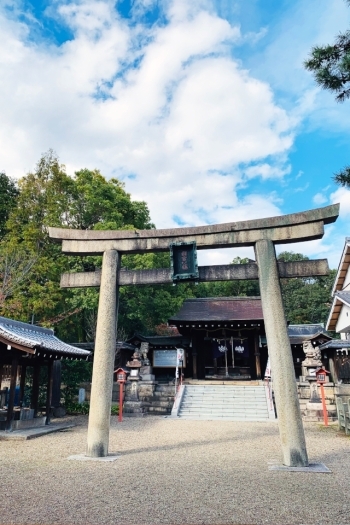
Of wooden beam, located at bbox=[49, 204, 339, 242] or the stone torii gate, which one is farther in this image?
wooden beam, located at bbox=[49, 204, 339, 242]

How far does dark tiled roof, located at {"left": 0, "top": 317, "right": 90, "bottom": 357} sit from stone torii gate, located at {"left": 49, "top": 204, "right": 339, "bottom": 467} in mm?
2983

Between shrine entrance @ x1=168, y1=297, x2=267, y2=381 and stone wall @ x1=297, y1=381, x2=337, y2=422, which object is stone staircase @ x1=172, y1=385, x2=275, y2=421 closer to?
stone wall @ x1=297, y1=381, x2=337, y2=422

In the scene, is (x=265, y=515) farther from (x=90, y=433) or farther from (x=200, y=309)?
(x=200, y=309)

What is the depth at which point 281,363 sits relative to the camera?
6324mm

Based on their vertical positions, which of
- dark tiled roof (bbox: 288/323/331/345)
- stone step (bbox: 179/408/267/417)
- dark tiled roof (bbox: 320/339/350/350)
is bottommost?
stone step (bbox: 179/408/267/417)

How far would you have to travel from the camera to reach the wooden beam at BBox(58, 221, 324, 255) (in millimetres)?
7137

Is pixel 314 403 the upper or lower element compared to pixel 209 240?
lower

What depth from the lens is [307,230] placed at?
280 inches

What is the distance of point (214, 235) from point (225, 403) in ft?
34.8

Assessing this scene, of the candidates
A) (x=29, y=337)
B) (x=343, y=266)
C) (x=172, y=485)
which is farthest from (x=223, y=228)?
(x=343, y=266)

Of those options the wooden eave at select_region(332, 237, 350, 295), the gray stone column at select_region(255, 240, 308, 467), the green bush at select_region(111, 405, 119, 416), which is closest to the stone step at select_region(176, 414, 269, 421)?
the green bush at select_region(111, 405, 119, 416)

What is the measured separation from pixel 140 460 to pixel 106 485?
1800mm

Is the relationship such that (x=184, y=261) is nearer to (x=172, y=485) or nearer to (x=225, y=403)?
(x=172, y=485)

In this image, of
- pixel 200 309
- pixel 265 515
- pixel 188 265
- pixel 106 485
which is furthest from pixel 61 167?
pixel 265 515
